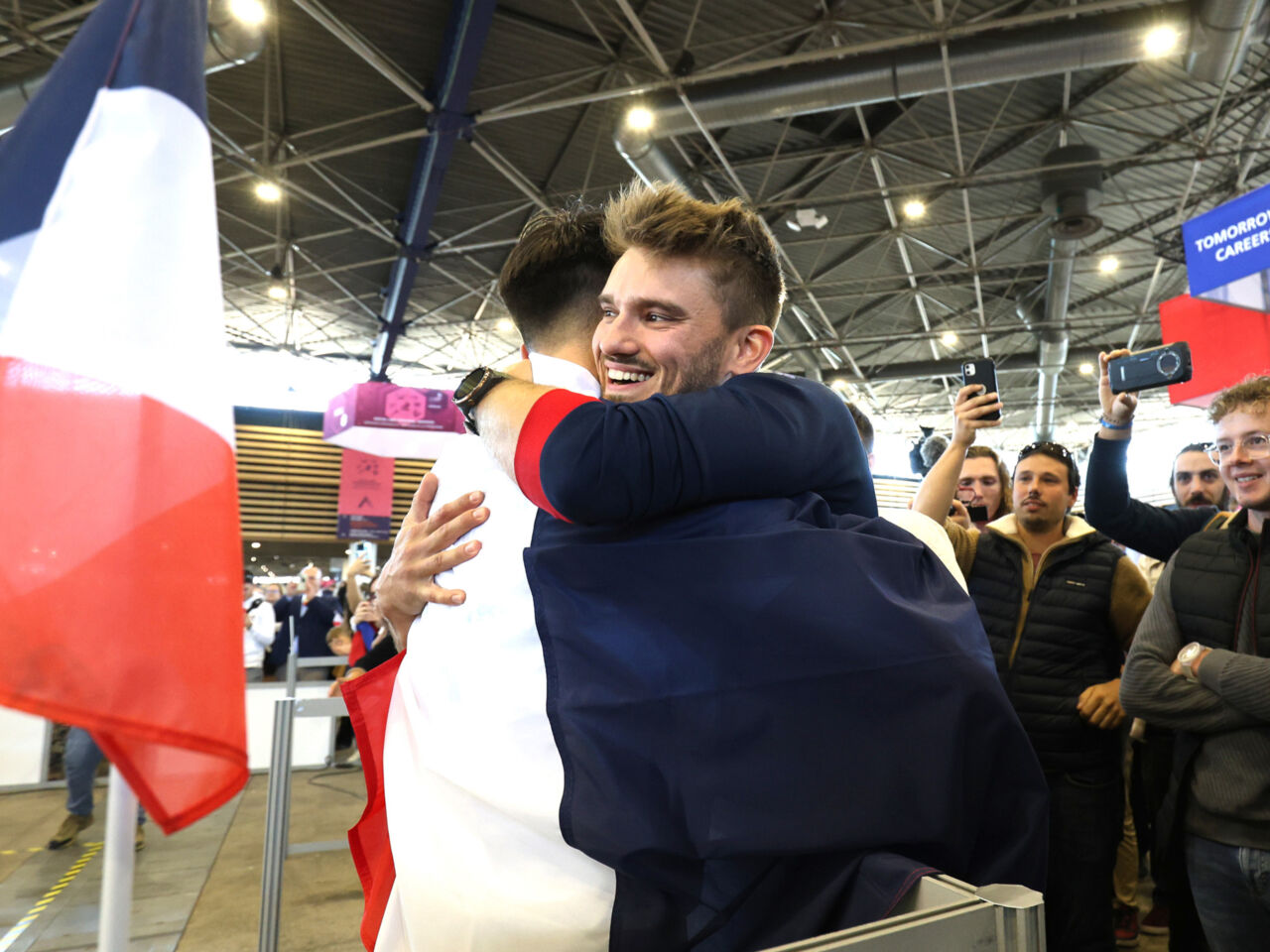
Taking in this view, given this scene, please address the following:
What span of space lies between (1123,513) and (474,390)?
2.22m

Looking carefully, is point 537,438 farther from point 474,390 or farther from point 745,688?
point 745,688

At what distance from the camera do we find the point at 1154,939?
3.52 meters

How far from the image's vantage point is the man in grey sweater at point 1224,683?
170 cm

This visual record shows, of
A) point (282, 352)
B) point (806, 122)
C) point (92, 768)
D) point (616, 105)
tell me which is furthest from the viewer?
point (282, 352)

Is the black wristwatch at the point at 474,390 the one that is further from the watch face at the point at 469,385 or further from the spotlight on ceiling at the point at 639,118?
the spotlight on ceiling at the point at 639,118

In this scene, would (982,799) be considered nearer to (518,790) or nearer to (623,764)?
(623,764)

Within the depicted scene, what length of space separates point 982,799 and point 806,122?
416 inches

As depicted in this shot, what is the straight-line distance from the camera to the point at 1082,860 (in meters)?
2.33

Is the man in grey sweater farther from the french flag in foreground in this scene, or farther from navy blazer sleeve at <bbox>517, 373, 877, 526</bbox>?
the french flag in foreground

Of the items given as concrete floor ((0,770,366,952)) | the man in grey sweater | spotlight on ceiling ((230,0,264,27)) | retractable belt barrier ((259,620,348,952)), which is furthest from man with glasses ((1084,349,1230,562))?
spotlight on ceiling ((230,0,264,27))

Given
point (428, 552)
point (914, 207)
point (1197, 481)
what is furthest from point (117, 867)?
point (914, 207)

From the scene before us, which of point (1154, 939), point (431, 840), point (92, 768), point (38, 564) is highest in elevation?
point (38, 564)

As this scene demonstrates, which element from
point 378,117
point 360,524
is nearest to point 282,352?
point 360,524

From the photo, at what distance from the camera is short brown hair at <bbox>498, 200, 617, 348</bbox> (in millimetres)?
1385
